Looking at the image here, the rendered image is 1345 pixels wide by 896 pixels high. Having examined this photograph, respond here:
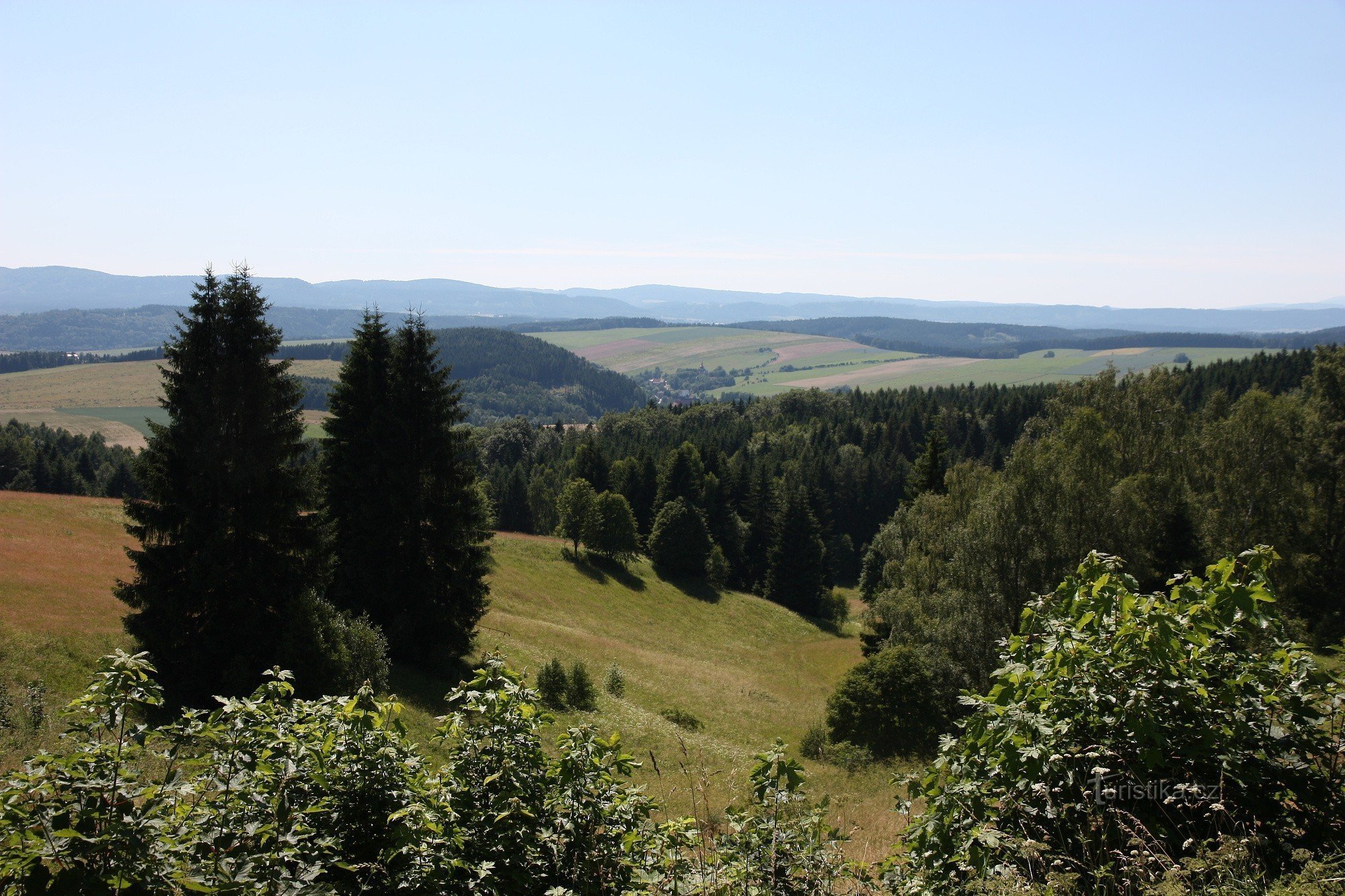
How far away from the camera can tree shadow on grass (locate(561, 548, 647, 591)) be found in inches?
2167

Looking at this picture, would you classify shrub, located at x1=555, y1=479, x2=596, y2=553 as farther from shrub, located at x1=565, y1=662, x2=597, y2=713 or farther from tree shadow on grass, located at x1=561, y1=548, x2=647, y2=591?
shrub, located at x1=565, y1=662, x2=597, y2=713

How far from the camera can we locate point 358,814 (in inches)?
179

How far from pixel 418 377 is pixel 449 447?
105 inches

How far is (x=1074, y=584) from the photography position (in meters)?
6.42

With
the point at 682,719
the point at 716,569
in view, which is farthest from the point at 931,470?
the point at 682,719

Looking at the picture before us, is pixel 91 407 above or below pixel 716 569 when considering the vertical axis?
above

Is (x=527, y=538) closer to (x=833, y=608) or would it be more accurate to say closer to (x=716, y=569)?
(x=716, y=569)

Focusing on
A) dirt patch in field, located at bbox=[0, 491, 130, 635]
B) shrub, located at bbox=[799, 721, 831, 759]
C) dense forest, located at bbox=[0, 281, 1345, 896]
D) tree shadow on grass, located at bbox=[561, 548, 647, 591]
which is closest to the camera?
dense forest, located at bbox=[0, 281, 1345, 896]

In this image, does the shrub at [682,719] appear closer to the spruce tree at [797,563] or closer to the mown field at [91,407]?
the spruce tree at [797,563]

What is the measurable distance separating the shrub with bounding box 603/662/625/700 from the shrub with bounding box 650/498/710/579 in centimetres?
3337

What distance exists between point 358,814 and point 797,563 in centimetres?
6439

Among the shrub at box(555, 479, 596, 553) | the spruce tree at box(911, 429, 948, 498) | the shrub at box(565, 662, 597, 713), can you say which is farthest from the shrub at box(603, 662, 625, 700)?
the shrub at box(555, 479, 596, 553)

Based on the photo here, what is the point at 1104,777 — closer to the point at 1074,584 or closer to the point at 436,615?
the point at 1074,584

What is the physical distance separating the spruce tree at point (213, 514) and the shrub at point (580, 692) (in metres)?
10.8
